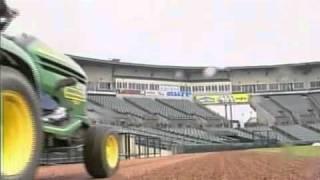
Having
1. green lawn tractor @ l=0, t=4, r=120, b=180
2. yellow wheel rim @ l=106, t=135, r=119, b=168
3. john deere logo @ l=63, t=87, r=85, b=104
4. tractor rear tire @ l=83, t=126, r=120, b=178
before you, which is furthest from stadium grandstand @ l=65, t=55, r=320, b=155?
john deere logo @ l=63, t=87, r=85, b=104

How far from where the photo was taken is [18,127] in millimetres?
4926

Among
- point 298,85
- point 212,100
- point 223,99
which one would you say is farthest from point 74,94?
point 298,85

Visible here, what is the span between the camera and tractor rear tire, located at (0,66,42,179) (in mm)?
4688

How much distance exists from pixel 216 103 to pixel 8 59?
65697mm

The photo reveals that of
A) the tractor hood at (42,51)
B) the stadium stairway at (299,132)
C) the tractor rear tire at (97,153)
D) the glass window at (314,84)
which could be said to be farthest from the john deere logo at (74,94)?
the glass window at (314,84)

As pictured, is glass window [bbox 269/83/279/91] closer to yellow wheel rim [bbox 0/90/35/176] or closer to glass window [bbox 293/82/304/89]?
glass window [bbox 293/82/304/89]

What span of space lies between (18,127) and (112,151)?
187 inches

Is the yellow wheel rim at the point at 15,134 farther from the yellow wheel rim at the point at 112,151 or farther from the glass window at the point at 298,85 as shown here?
the glass window at the point at 298,85

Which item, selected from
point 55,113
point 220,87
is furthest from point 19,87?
point 220,87

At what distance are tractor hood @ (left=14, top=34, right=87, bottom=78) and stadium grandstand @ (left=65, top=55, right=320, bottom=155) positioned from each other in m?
37.9

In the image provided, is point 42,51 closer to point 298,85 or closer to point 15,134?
point 15,134

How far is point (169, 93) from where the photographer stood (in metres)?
67.3

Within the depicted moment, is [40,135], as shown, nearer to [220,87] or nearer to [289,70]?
[220,87]

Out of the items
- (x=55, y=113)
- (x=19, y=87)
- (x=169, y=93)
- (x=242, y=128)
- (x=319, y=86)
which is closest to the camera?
(x=19, y=87)
